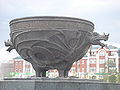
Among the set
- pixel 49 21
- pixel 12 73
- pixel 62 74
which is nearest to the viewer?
pixel 49 21

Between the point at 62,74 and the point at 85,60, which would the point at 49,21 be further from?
the point at 85,60

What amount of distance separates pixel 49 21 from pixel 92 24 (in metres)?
1.51

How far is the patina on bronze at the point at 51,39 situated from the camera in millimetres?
8672

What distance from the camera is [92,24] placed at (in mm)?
9570

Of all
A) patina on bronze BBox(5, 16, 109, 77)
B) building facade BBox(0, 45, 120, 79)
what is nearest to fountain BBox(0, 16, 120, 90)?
patina on bronze BBox(5, 16, 109, 77)

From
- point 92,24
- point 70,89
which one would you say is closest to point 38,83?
point 70,89

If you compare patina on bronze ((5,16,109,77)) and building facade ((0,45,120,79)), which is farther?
building facade ((0,45,120,79))

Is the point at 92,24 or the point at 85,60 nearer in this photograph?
the point at 92,24

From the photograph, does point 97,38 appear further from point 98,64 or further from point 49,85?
point 98,64

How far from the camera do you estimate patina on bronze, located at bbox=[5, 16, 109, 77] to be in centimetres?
867

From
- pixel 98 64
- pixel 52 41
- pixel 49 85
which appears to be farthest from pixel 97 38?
pixel 98 64

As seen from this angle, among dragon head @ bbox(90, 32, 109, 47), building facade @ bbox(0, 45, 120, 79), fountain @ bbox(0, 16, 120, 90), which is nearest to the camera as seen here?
fountain @ bbox(0, 16, 120, 90)

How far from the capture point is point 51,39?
28.5 feet

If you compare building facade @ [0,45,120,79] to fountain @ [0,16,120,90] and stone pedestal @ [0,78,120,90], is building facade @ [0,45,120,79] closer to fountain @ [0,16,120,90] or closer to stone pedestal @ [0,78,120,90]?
fountain @ [0,16,120,90]
